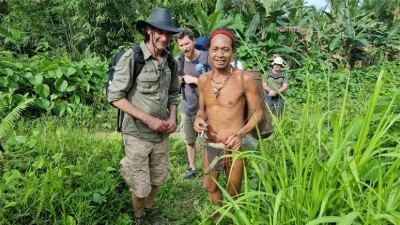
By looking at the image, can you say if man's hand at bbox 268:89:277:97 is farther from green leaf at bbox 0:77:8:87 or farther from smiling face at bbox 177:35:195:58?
green leaf at bbox 0:77:8:87

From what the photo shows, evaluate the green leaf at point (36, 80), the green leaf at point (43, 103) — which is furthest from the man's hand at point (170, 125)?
the green leaf at point (36, 80)

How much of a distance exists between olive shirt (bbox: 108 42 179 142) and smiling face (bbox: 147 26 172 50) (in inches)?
3.2

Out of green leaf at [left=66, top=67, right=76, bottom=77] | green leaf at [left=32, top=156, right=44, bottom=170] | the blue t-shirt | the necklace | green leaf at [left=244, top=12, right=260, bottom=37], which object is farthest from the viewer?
green leaf at [left=244, top=12, right=260, bottom=37]

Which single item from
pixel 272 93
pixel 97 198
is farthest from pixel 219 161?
pixel 272 93

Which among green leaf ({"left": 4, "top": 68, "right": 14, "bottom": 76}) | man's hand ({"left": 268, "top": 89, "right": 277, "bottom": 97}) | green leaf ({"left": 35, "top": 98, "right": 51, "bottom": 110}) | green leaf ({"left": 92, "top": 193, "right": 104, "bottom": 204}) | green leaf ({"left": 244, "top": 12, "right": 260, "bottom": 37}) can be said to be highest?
green leaf ({"left": 244, "top": 12, "right": 260, "bottom": 37})

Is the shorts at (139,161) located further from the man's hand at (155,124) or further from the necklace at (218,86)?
the necklace at (218,86)

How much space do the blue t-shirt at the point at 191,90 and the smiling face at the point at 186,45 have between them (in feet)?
0.42

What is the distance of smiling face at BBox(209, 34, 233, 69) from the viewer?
8.54 feet

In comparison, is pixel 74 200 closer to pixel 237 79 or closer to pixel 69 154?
pixel 69 154

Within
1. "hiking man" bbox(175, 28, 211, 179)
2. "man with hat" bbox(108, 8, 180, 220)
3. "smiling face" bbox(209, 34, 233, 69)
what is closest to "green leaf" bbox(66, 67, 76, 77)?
"hiking man" bbox(175, 28, 211, 179)

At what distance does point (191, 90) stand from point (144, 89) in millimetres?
1246

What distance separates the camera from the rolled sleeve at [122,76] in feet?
9.04

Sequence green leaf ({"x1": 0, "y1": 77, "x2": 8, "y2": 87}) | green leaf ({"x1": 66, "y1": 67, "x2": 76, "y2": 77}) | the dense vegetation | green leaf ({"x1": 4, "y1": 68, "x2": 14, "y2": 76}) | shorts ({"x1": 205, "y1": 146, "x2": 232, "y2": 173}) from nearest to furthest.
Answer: the dense vegetation → shorts ({"x1": 205, "y1": 146, "x2": 232, "y2": 173}) → green leaf ({"x1": 0, "y1": 77, "x2": 8, "y2": 87}) → green leaf ({"x1": 4, "y1": 68, "x2": 14, "y2": 76}) → green leaf ({"x1": 66, "y1": 67, "x2": 76, "y2": 77})

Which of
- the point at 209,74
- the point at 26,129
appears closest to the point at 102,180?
the point at 209,74
